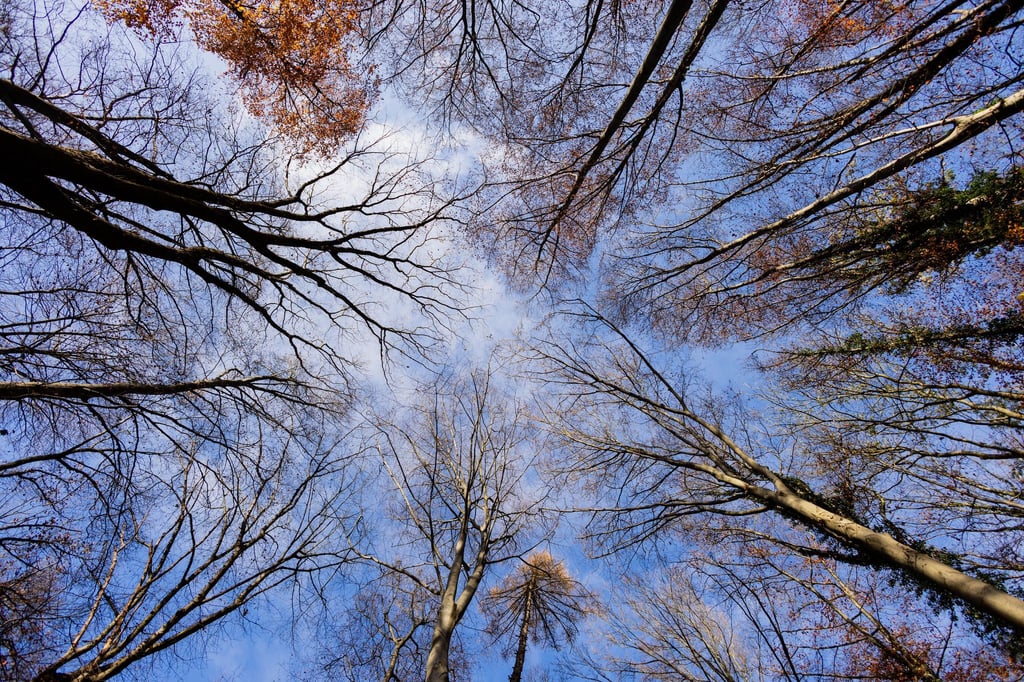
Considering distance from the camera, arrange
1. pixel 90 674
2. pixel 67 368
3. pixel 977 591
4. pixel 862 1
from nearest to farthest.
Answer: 1. pixel 977 591
2. pixel 90 674
3. pixel 862 1
4. pixel 67 368

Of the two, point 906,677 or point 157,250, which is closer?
point 157,250

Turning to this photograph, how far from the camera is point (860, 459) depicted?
25.2ft

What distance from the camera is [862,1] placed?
4781 millimetres

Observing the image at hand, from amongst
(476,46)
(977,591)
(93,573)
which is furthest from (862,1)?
(93,573)

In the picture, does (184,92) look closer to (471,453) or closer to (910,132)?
(471,453)

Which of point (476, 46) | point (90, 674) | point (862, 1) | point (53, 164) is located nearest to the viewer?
point (53, 164)

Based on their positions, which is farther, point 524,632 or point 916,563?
point 524,632

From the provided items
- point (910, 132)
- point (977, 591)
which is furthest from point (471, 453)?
point (910, 132)

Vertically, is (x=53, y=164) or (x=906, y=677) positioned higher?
(x=53, y=164)

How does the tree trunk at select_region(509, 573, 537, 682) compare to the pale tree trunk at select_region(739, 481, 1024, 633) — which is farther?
the tree trunk at select_region(509, 573, 537, 682)

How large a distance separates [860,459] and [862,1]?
757cm

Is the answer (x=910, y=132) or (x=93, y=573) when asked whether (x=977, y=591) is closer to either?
(x=910, y=132)

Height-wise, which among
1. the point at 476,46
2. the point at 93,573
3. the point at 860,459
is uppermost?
the point at 476,46

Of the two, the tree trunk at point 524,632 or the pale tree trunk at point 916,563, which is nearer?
the pale tree trunk at point 916,563
